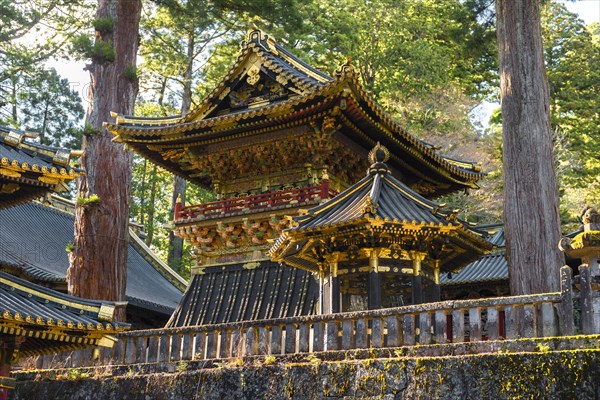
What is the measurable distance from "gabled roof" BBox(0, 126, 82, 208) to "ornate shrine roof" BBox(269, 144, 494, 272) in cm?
364

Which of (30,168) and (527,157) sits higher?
(527,157)

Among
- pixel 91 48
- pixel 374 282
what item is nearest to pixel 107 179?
pixel 91 48

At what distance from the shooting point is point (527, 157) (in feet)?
47.9

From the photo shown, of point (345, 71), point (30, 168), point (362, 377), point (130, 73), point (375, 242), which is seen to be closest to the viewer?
point (362, 377)

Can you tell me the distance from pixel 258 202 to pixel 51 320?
7194mm

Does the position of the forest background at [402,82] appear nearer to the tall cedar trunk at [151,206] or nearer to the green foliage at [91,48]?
the tall cedar trunk at [151,206]

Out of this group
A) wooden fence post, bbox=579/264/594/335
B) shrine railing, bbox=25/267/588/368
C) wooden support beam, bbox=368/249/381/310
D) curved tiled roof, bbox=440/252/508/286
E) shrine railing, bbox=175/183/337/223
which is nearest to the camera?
wooden fence post, bbox=579/264/594/335

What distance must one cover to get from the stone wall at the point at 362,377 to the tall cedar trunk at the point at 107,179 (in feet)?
9.59

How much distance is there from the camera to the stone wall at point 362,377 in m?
9.42

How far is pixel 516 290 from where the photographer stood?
13898 mm

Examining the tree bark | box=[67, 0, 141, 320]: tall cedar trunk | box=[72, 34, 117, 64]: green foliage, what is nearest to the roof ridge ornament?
box=[67, 0, 141, 320]: tall cedar trunk

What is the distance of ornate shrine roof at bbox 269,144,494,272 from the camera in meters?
12.4

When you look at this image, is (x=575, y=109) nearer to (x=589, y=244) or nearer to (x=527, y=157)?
(x=527, y=157)

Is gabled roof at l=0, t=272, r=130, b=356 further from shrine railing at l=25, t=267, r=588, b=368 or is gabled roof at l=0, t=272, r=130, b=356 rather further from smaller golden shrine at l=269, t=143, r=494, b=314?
smaller golden shrine at l=269, t=143, r=494, b=314
